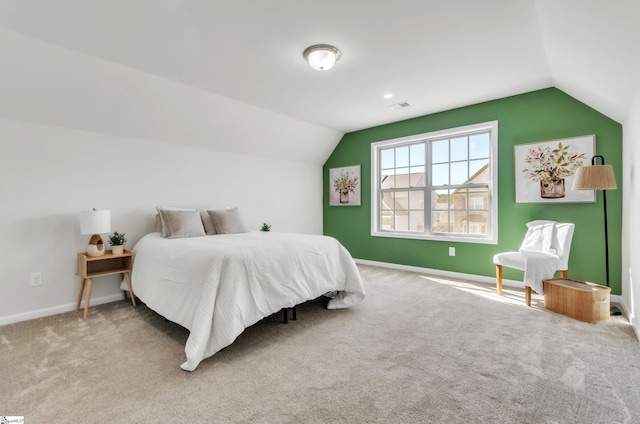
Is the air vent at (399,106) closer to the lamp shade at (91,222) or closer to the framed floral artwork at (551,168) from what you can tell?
the framed floral artwork at (551,168)

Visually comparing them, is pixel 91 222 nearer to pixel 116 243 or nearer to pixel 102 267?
pixel 116 243

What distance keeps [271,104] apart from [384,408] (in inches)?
138

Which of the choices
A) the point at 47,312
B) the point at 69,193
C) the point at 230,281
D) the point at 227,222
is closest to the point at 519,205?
the point at 230,281

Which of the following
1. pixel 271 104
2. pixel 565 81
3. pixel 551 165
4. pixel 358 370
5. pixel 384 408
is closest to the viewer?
pixel 384 408

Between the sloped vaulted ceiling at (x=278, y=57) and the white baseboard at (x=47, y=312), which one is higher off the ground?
the sloped vaulted ceiling at (x=278, y=57)

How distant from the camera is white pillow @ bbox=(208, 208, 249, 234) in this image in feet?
12.3

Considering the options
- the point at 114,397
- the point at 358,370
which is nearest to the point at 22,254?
the point at 114,397

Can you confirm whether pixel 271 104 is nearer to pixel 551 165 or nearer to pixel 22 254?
pixel 22 254

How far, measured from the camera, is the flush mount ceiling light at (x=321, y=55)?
8.22ft

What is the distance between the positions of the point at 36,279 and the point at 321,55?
3458 millimetres

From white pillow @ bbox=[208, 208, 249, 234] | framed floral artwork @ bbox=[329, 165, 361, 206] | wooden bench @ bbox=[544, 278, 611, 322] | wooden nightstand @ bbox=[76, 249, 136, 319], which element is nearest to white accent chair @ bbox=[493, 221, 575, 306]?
wooden bench @ bbox=[544, 278, 611, 322]

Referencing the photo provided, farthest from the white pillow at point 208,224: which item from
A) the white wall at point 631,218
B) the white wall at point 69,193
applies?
the white wall at point 631,218

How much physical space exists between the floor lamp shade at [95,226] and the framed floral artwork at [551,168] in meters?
4.69

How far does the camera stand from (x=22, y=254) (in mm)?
2865
